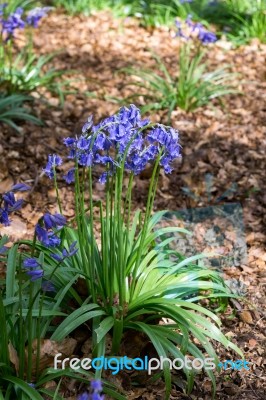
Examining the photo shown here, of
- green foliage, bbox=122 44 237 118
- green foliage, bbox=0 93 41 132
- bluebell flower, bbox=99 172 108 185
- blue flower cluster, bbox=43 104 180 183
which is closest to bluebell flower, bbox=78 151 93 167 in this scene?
blue flower cluster, bbox=43 104 180 183

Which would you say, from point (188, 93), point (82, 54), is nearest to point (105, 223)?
point (188, 93)

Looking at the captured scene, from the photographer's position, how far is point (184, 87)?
17.1 feet

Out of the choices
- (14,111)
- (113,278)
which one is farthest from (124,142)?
(14,111)

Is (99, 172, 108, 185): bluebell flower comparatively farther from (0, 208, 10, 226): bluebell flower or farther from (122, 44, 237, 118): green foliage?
(122, 44, 237, 118): green foliage

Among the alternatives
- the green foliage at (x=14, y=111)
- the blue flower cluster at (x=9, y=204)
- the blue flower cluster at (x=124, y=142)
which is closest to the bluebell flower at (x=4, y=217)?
the blue flower cluster at (x=9, y=204)

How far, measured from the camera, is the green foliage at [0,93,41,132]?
481 centimetres

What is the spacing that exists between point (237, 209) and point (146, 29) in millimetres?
3310

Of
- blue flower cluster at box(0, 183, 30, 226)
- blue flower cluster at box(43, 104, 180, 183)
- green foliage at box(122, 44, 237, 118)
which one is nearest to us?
blue flower cluster at box(0, 183, 30, 226)

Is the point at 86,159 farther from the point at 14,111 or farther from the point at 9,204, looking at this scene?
the point at 14,111

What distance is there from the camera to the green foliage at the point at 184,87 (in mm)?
5230

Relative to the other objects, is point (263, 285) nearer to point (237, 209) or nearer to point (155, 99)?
point (237, 209)

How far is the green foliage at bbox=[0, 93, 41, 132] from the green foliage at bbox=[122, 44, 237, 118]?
920mm

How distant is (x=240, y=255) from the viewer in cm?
378

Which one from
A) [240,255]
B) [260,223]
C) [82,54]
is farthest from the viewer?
[82,54]
